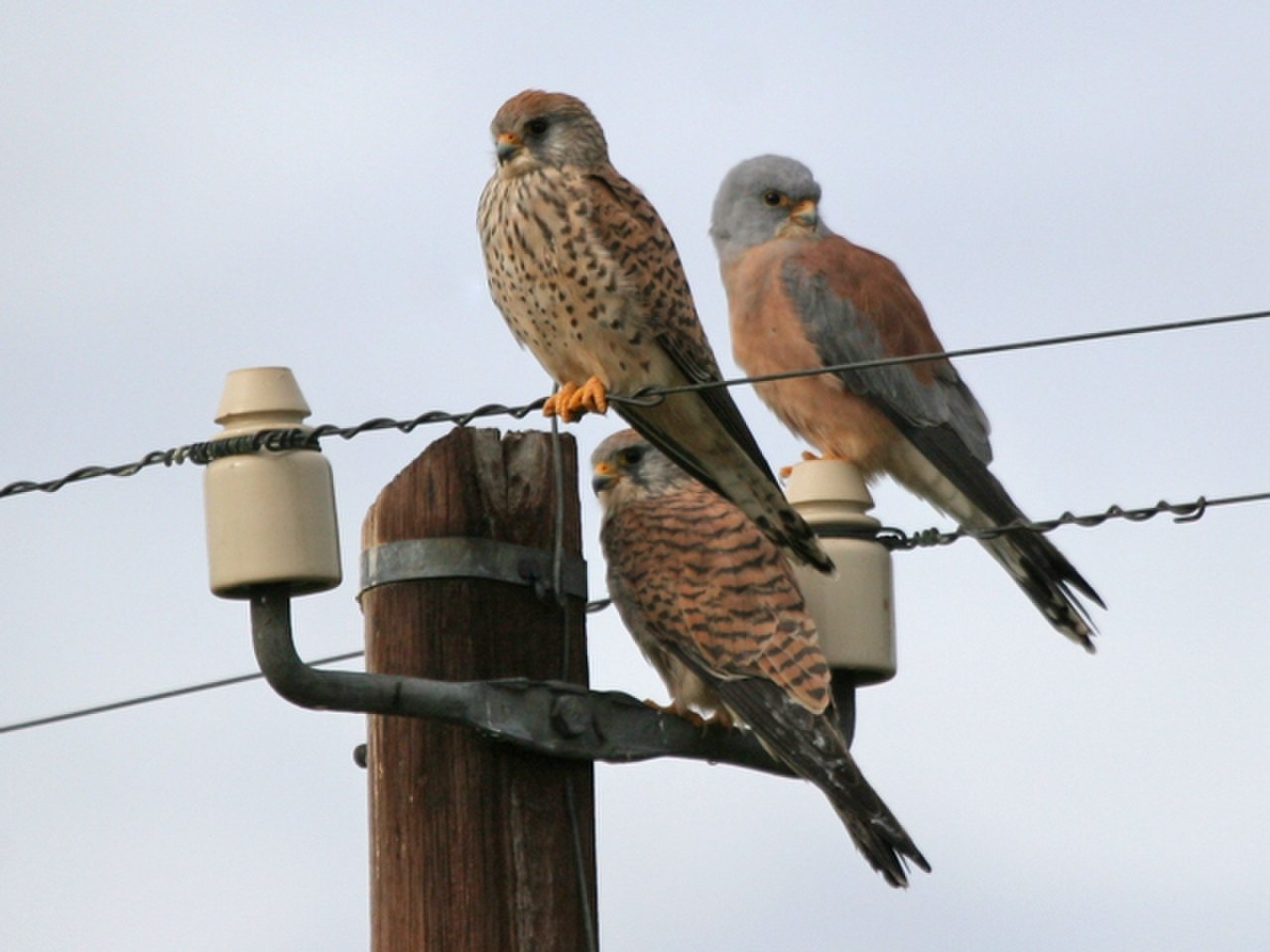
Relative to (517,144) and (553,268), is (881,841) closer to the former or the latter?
(553,268)

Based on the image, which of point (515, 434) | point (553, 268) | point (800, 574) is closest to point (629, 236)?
point (553, 268)

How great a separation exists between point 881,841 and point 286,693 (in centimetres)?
101

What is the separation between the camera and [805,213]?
6.90 meters

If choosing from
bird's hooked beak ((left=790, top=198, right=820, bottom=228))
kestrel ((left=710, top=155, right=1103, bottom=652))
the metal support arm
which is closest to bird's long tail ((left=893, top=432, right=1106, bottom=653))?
kestrel ((left=710, top=155, right=1103, bottom=652))

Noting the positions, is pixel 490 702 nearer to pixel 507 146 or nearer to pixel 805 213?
pixel 507 146

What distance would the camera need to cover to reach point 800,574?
423 centimetres

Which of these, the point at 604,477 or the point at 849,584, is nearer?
the point at 849,584

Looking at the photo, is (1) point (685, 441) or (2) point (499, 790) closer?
(2) point (499, 790)

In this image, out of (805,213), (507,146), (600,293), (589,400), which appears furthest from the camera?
(805,213)

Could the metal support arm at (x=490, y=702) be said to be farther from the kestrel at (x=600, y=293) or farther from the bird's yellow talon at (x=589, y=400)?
the kestrel at (x=600, y=293)

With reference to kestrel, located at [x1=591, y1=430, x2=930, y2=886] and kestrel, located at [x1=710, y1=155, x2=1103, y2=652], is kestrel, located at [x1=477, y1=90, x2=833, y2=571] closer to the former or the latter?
kestrel, located at [x1=591, y1=430, x2=930, y2=886]

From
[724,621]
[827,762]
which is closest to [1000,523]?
[724,621]

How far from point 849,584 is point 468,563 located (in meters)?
0.92

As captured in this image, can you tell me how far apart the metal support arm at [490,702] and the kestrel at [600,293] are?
109 cm
